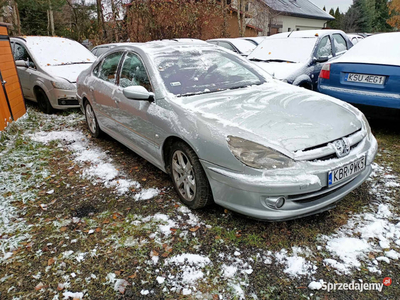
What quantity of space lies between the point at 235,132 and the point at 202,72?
1331mm

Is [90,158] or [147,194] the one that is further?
[90,158]

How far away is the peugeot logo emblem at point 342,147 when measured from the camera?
2436 millimetres

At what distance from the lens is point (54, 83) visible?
21.4ft

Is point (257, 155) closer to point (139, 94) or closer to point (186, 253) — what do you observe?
point (186, 253)

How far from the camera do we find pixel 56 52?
7430 mm

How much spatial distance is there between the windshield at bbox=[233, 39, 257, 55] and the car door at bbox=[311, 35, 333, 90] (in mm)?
3204

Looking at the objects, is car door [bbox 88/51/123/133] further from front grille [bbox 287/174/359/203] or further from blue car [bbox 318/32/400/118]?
blue car [bbox 318/32/400/118]

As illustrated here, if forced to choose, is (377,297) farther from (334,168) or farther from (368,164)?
(368,164)

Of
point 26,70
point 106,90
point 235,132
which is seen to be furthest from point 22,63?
point 235,132

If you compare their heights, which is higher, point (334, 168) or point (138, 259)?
point (334, 168)

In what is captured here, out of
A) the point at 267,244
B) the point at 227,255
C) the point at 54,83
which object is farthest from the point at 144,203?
the point at 54,83

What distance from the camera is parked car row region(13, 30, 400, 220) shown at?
7.67 feet

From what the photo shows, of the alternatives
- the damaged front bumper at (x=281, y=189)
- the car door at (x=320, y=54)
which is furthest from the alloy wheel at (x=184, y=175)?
the car door at (x=320, y=54)

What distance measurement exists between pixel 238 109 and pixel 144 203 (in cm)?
143
